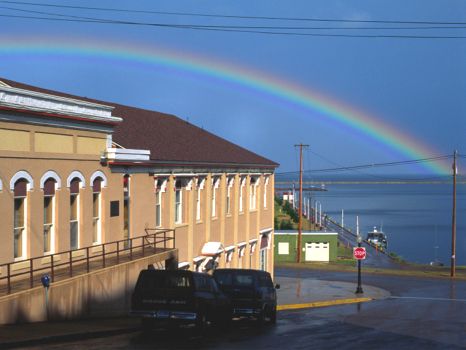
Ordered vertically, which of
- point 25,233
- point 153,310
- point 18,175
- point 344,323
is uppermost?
point 18,175

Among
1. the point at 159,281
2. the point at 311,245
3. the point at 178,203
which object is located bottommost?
the point at 311,245

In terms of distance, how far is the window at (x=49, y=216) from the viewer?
2402 cm

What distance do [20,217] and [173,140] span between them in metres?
17.7

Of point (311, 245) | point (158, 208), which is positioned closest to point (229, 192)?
point (158, 208)

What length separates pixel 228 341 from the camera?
19.5 metres

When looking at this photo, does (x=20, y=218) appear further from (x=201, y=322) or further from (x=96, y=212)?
(x=201, y=322)

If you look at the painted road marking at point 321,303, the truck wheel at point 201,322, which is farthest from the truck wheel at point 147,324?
the painted road marking at point 321,303

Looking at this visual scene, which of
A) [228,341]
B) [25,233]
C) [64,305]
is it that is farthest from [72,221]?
[228,341]

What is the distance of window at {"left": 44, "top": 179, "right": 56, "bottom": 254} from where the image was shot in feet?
78.8

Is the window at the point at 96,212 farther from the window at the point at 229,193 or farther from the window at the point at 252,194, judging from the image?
the window at the point at 252,194

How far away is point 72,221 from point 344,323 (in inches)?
392

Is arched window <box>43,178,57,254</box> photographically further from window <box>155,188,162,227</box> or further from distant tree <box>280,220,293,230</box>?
distant tree <box>280,220,293,230</box>

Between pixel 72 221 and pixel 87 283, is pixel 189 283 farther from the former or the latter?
pixel 72 221

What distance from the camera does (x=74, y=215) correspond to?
25984 mm
